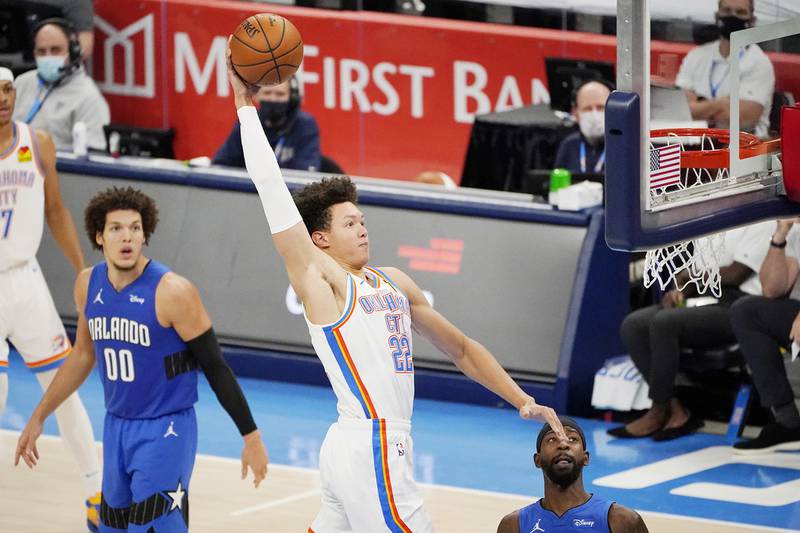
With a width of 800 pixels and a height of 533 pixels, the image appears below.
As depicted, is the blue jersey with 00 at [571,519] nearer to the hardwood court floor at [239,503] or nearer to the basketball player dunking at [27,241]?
the hardwood court floor at [239,503]

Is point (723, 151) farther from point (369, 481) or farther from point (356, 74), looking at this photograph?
point (356, 74)

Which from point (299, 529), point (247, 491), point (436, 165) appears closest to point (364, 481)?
point (299, 529)

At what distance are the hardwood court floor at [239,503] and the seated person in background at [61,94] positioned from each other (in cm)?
444

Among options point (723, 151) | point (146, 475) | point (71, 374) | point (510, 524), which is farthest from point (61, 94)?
point (510, 524)

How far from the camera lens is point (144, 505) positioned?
6.95m

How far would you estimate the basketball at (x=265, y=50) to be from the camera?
19.1ft

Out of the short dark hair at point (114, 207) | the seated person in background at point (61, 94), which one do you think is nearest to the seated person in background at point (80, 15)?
the seated person in background at point (61, 94)

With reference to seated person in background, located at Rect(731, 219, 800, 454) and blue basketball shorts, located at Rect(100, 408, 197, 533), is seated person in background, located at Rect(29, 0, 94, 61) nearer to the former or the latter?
seated person in background, located at Rect(731, 219, 800, 454)

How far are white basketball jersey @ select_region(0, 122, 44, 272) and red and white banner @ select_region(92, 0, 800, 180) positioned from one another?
541 cm

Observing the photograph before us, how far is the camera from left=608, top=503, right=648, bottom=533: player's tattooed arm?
6.14 metres

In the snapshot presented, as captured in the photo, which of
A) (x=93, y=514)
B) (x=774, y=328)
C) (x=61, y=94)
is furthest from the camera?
(x=61, y=94)

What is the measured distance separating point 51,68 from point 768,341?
6773mm

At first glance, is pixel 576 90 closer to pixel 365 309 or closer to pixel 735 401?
pixel 735 401

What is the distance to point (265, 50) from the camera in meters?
5.91
